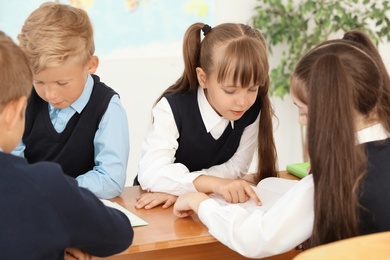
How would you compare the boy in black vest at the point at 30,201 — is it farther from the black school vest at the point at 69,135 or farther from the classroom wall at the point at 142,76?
the classroom wall at the point at 142,76

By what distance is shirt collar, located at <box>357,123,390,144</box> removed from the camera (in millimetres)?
1462

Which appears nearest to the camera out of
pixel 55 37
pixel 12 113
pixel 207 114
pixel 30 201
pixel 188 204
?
pixel 30 201

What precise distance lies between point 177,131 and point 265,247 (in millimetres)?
717

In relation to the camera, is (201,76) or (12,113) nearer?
(12,113)

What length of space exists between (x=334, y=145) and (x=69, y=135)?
3.17 feet

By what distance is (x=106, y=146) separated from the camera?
1.98 m

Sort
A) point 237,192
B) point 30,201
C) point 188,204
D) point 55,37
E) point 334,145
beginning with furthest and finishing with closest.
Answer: point 55,37 → point 237,192 → point 188,204 → point 334,145 → point 30,201

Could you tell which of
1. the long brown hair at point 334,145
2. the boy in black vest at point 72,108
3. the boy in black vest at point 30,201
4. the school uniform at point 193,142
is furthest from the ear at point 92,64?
the long brown hair at point 334,145

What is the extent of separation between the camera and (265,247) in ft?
4.83

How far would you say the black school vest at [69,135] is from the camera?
203 cm

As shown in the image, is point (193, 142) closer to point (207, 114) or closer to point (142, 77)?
point (207, 114)

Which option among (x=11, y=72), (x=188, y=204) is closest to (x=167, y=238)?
(x=188, y=204)

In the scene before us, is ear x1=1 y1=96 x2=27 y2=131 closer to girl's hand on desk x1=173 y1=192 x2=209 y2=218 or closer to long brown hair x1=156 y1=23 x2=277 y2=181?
girl's hand on desk x1=173 y1=192 x2=209 y2=218

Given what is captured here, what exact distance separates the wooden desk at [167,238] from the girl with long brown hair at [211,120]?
6 centimetres
